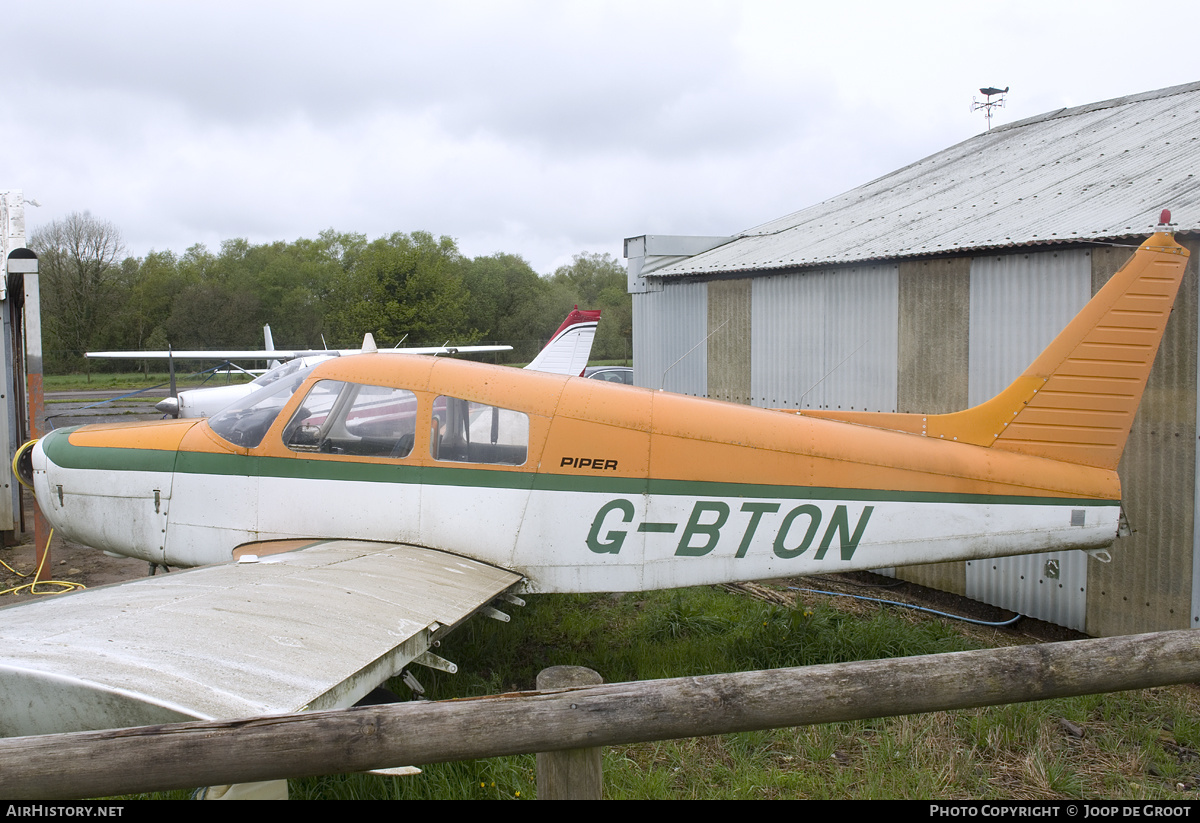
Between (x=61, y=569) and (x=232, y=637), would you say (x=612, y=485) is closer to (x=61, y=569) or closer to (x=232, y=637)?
(x=232, y=637)

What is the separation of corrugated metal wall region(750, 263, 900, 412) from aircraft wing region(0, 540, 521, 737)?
458cm

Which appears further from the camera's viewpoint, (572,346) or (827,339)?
(572,346)

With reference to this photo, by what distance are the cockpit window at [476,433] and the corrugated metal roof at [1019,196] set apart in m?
4.28

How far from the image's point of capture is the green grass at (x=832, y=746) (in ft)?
12.0

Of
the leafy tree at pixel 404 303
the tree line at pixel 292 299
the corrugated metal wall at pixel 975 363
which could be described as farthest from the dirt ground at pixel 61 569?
the leafy tree at pixel 404 303

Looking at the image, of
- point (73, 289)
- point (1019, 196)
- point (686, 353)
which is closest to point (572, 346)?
point (686, 353)

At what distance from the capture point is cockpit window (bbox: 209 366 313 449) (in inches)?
201

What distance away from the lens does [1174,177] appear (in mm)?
6348

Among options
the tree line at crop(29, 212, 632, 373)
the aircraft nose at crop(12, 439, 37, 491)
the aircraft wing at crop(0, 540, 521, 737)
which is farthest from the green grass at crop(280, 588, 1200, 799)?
the tree line at crop(29, 212, 632, 373)

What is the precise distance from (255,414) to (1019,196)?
281 inches

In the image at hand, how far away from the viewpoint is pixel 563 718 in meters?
2.10

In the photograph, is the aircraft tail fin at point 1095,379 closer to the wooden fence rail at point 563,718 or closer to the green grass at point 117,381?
the wooden fence rail at point 563,718
